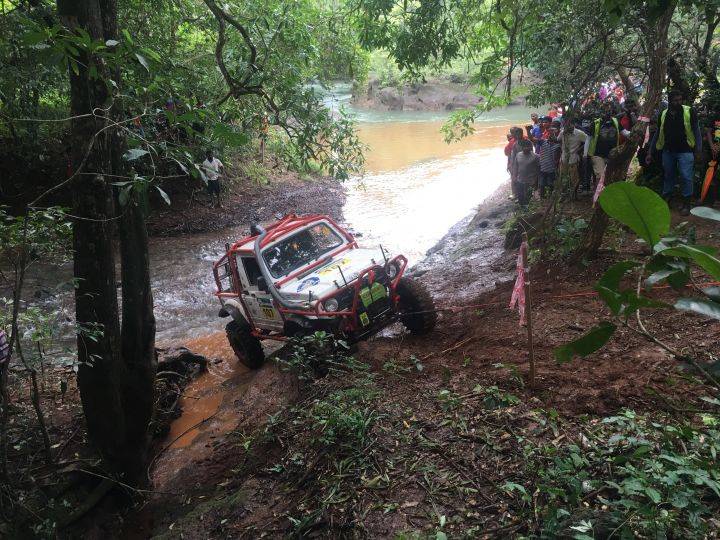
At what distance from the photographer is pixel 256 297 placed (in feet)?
20.7

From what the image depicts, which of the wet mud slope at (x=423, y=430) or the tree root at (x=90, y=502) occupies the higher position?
the wet mud slope at (x=423, y=430)

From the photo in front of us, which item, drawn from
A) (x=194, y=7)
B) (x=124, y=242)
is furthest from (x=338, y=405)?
(x=194, y=7)

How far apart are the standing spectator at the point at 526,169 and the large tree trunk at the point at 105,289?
736 cm

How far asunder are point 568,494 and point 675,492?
49 cm

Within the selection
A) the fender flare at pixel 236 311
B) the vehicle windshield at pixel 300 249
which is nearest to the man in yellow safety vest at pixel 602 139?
the vehicle windshield at pixel 300 249

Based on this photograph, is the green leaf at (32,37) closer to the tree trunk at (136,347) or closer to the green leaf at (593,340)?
the tree trunk at (136,347)

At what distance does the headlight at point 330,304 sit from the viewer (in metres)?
5.51

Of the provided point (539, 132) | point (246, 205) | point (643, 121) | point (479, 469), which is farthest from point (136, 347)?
point (246, 205)

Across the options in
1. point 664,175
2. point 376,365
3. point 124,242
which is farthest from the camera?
point 664,175

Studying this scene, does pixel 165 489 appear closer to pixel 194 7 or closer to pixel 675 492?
pixel 675 492

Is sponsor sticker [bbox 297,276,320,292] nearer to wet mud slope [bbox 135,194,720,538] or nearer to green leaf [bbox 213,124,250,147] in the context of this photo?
wet mud slope [bbox 135,194,720,538]

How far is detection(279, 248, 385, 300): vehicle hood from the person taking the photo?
5.70 metres

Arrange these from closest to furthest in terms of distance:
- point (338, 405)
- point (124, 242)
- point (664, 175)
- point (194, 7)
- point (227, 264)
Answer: point (338, 405) < point (124, 242) < point (227, 264) < point (664, 175) < point (194, 7)

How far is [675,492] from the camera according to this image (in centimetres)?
231
